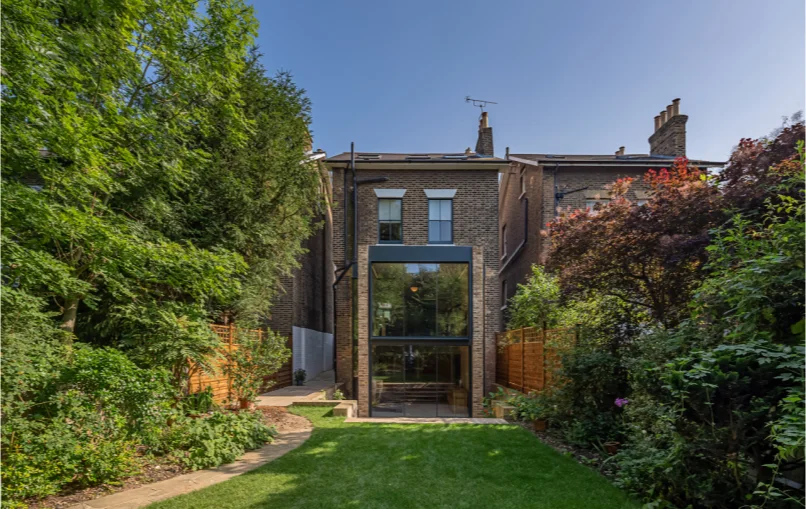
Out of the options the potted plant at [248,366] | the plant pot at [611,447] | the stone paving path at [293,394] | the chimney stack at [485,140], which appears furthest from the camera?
the chimney stack at [485,140]

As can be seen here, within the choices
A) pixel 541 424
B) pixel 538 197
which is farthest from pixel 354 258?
pixel 541 424

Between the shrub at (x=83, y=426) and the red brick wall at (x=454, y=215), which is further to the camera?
the red brick wall at (x=454, y=215)

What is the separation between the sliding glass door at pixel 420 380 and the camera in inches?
504

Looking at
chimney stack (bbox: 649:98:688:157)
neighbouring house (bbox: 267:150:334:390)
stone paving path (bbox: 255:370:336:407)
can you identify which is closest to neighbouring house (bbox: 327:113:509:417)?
stone paving path (bbox: 255:370:336:407)

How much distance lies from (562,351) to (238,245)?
7.89 m

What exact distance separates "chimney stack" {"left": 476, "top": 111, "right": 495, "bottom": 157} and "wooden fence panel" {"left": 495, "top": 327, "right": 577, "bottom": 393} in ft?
25.9

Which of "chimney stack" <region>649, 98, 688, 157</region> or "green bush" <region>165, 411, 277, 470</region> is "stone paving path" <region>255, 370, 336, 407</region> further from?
"chimney stack" <region>649, 98, 688, 157</region>

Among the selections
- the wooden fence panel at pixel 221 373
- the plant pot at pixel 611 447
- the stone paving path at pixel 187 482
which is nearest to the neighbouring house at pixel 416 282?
the wooden fence panel at pixel 221 373

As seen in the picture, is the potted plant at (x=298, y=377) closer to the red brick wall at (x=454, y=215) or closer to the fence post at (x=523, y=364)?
the red brick wall at (x=454, y=215)

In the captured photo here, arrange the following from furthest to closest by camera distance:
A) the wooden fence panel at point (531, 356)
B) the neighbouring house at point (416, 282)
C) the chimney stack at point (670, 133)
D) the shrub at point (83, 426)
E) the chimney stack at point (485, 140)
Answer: the chimney stack at point (485, 140) < the chimney stack at point (670, 133) < the neighbouring house at point (416, 282) < the wooden fence panel at point (531, 356) < the shrub at point (83, 426)

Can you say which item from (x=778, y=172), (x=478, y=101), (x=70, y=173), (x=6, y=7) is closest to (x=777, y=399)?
(x=778, y=172)

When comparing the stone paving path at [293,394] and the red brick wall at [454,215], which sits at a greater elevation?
the red brick wall at [454,215]

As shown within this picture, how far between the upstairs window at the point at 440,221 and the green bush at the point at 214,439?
29.5 feet

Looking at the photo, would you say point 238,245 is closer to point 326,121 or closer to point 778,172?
point 326,121
